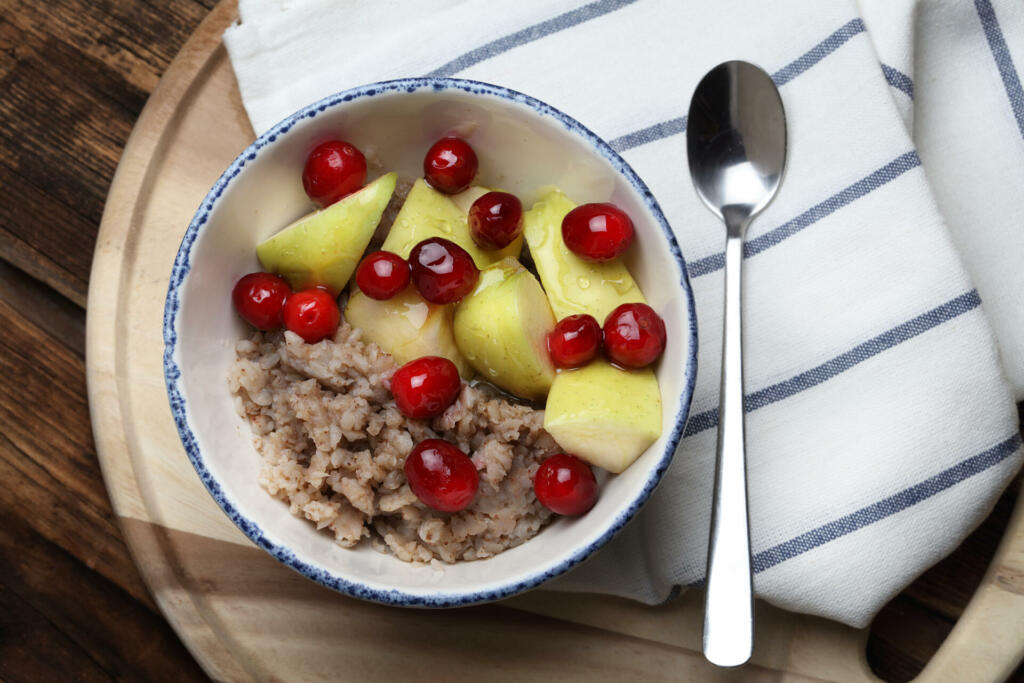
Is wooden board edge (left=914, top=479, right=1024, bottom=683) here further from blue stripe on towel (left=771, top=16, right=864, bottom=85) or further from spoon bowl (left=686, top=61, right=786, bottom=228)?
blue stripe on towel (left=771, top=16, right=864, bottom=85)

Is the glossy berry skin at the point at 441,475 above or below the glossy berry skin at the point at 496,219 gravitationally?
below

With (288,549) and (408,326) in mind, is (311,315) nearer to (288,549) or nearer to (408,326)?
(408,326)

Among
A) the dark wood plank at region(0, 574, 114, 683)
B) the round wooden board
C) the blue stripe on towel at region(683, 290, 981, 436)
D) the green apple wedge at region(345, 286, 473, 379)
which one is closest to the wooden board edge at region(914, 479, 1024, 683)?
the round wooden board

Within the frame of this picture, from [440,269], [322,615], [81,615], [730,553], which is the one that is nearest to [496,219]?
[440,269]

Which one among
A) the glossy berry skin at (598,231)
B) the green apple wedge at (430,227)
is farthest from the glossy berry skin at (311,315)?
the glossy berry skin at (598,231)

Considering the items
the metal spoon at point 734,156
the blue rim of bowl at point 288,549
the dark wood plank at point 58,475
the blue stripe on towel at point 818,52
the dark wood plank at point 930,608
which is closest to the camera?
the blue rim of bowl at point 288,549

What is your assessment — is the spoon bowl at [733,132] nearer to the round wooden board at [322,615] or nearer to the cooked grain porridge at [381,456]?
the cooked grain porridge at [381,456]
